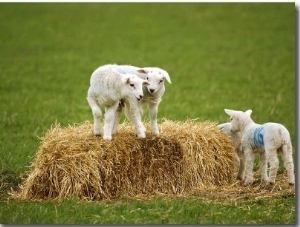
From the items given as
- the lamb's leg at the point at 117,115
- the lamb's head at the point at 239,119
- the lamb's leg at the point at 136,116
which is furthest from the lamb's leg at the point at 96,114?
the lamb's head at the point at 239,119

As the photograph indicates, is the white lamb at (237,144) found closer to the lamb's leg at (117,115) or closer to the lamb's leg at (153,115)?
the lamb's leg at (153,115)

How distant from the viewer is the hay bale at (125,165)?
8422 mm

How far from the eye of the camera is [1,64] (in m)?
16.2

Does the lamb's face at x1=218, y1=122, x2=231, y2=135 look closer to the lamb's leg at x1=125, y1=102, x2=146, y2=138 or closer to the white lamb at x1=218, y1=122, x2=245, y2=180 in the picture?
the white lamb at x1=218, y1=122, x2=245, y2=180

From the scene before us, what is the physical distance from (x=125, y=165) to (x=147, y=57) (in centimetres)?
967

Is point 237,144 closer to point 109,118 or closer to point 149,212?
point 109,118

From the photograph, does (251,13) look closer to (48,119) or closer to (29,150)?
(48,119)

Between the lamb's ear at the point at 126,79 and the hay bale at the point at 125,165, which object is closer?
the lamb's ear at the point at 126,79

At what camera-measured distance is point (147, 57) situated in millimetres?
18062

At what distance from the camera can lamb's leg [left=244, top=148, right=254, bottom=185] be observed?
9.09m

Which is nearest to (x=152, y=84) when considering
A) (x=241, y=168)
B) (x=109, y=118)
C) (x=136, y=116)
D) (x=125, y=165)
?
(x=136, y=116)

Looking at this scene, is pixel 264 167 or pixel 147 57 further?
pixel 147 57

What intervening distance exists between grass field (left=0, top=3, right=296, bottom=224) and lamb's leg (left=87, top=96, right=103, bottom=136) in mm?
1423

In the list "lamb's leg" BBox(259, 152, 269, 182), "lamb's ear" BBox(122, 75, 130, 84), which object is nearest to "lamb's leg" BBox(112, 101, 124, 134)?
"lamb's ear" BBox(122, 75, 130, 84)
